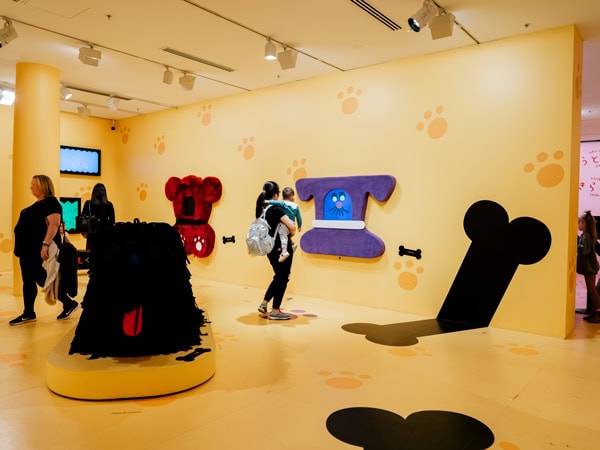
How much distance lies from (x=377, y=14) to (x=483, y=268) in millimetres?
2697

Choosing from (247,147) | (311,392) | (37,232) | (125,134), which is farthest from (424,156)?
(125,134)

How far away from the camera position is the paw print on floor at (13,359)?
337 cm

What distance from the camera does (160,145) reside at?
8438 millimetres

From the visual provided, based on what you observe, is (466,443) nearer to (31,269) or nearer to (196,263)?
(31,269)

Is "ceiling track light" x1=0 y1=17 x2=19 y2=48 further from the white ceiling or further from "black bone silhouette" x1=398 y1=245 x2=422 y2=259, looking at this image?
"black bone silhouette" x1=398 y1=245 x2=422 y2=259

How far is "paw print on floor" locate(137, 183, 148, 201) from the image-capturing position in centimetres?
878

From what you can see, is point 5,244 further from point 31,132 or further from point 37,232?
point 37,232

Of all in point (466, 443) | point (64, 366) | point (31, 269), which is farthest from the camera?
point (31, 269)

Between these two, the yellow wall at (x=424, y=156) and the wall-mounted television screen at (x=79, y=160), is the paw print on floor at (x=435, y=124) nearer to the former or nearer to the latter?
the yellow wall at (x=424, y=156)

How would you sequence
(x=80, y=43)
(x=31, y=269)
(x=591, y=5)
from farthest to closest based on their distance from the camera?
(x=80, y=43), (x=31, y=269), (x=591, y=5)

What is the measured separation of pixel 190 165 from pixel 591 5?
5.88m

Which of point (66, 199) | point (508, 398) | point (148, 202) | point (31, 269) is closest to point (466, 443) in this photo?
point (508, 398)

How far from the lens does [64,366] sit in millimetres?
2807

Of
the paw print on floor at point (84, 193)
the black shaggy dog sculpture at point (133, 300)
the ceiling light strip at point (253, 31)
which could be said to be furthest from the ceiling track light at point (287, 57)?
the paw print on floor at point (84, 193)
